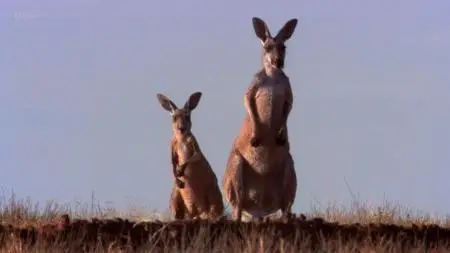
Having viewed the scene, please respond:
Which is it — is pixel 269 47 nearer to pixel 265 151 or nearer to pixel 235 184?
pixel 265 151

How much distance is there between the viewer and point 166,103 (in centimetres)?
1645

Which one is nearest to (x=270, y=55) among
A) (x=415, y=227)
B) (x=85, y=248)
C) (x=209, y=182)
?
(x=209, y=182)

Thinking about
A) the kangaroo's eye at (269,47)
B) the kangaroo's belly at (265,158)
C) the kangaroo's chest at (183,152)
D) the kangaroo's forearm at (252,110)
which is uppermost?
the kangaroo's eye at (269,47)

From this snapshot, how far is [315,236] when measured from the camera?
11.6 meters

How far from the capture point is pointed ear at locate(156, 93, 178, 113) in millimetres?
16406

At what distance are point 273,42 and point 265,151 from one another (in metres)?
1.36

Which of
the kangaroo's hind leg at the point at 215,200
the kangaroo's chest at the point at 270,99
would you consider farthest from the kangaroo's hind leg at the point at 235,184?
the kangaroo's chest at the point at 270,99

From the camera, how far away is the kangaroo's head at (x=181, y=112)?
16.2m

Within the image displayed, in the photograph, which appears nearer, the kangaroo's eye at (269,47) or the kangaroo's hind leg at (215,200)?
the kangaroo's eye at (269,47)

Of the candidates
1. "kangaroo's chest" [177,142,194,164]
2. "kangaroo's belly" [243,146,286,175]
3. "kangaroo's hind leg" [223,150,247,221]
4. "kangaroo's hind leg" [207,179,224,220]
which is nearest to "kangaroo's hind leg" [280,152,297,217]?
"kangaroo's belly" [243,146,286,175]

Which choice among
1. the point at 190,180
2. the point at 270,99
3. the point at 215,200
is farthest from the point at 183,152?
the point at 270,99

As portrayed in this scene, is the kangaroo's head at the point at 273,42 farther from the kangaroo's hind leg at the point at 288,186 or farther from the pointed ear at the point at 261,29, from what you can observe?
the kangaroo's hind leg at the point at 288,186

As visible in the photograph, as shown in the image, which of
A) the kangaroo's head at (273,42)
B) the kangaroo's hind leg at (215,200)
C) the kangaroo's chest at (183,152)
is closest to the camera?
the kangaroo's head at (273,42)

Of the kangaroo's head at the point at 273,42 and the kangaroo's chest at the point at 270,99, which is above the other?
the kangaroo's head at the point at 273,42
